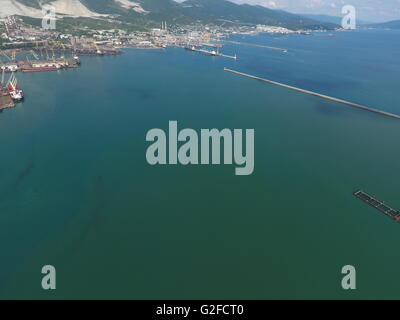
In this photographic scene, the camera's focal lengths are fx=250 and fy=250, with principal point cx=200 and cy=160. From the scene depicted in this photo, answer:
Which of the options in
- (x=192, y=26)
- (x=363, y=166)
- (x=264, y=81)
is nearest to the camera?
(x=363, y=166)

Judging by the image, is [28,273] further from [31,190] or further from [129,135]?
[129,135]

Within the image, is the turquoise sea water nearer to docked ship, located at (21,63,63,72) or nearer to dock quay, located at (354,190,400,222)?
dock quay, located at (354,190,400,222)

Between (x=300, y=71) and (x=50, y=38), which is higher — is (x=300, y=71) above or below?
below

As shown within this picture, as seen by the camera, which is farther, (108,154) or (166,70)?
(166,70)

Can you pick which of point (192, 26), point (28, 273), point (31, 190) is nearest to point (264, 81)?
point (31, 190)

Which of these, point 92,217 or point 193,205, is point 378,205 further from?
point 92,217

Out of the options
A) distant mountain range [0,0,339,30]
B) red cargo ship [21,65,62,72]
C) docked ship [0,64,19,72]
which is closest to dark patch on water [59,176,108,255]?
red cargo ship [21,65,62,72]

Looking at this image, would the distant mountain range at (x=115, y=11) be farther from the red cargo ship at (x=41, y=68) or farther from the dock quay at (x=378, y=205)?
the dock quay at (x=378, y=205)
